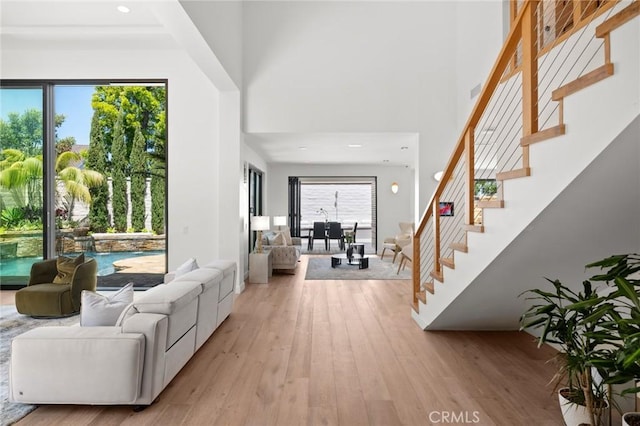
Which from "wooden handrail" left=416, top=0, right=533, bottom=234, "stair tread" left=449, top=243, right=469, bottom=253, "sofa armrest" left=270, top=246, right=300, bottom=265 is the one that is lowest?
"sofa armrest" left=270, top=246, right=300, bottom=265

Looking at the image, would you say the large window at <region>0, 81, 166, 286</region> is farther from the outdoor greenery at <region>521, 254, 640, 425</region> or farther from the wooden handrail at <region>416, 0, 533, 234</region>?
the outdoor greenery at <region>521, 254, 640, 425</region>

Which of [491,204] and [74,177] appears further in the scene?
[74,177]

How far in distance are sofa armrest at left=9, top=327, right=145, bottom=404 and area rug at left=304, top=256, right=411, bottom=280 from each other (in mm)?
4842

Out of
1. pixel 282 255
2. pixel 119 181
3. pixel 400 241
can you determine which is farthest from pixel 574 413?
pixel 400 241

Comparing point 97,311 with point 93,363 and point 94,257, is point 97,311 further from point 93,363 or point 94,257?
point 94,257

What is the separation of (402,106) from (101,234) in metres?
5.32

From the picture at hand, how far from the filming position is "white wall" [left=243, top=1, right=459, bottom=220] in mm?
6148

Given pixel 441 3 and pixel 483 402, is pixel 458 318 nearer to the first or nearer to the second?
pixel 483 402

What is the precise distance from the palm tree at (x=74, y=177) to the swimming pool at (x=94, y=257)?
867 mm

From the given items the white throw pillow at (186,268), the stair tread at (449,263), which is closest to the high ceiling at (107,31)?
the white throw pillow at (186,268)

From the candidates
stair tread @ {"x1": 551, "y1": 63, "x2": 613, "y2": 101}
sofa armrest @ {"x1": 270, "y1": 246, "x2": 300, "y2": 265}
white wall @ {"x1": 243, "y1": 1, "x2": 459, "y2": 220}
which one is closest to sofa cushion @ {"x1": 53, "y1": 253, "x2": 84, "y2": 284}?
white wall @ {"x1": 243, "y1": 1, "x2": 459, "y2": 220}

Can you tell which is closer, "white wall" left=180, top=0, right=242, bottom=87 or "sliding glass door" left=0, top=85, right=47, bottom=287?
"white wall" left=180, top=0, right=242, bottom=87

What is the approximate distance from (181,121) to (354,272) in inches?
171

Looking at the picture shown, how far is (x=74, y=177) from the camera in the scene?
20.3ft
